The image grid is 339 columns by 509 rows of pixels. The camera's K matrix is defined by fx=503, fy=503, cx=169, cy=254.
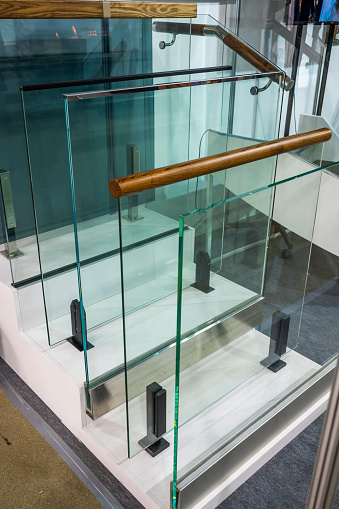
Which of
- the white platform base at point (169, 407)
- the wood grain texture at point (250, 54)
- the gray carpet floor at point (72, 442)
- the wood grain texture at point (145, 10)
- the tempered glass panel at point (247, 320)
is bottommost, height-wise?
the gray carpet floor at point (72, 442)

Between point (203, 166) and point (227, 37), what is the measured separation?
4.20 feet

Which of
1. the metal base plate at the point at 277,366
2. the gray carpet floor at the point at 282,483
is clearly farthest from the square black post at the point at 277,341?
the gray carpet floor at the point at 282,483

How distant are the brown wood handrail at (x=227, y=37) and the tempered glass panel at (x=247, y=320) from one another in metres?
0.66

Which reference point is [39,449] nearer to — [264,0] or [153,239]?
[153,239]

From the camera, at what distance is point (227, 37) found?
2336mm

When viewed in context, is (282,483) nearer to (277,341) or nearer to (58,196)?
(277,341)

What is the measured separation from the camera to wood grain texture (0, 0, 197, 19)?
5.81 feet

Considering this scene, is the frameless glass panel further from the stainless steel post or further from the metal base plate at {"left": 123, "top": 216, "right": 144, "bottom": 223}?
the stainless steel post

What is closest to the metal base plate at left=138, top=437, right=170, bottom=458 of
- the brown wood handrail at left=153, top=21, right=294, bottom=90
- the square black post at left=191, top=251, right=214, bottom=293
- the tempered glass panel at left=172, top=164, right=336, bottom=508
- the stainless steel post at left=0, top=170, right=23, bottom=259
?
the tempered glass panel at left=172, top=164, right=336, bottom=508

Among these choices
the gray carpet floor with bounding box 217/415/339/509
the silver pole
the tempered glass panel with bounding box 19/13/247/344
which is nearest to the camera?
the silver pole

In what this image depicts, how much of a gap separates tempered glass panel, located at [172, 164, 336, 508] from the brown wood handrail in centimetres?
66

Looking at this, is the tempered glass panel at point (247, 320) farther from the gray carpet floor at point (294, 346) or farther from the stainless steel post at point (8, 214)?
the stainless steel post at point (8, 214)

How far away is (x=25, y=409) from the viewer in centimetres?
195

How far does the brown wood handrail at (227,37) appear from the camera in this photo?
2.15m
